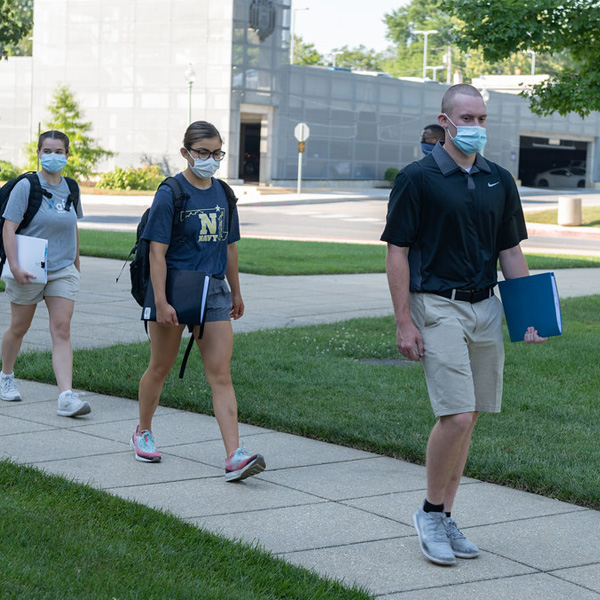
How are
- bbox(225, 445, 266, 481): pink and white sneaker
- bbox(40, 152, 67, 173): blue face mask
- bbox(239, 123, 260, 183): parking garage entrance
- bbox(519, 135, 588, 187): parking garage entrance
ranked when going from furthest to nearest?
1. bbox(519, 135, 588, 187): parking garage entrance
2. bbox(239, 123, 260, 183): parking garage entrance
3. bbox(40, 152, 67, 173): blue face mask
4. bbox(225, 445, 266, 481): pink and white sneaker

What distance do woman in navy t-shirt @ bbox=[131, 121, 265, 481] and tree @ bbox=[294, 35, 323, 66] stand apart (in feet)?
308

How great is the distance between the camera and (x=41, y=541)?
4.35 metres

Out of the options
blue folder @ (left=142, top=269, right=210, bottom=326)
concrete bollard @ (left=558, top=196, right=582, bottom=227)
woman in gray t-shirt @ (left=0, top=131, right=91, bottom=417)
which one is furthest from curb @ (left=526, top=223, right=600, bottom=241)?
blue folder @ (left=142, top=269, right=210, bottom=326)

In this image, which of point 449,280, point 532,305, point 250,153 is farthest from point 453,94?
point 250,153

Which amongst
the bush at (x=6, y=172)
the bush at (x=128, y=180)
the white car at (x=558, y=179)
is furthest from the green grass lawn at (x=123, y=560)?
the white car at (x=558, y=179)

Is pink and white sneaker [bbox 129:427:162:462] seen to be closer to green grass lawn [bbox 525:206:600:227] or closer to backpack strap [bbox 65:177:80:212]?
backpack strap [bbox 65:177:80:212]

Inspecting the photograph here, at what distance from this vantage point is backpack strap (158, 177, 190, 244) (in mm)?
5457

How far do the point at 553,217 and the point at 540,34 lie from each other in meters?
21.7

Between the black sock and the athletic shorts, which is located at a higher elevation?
the athletic shorts

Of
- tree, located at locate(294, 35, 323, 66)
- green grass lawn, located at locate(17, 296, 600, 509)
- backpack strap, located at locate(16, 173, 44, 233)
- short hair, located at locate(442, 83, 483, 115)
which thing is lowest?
green grass lawn, located at locate(17, 296, 600, 509)

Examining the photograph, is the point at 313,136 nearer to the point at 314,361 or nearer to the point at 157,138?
the point at 157,138

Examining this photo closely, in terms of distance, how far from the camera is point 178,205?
215 inches

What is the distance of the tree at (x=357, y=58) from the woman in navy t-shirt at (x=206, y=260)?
113 metres

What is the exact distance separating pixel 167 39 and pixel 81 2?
558 cm
